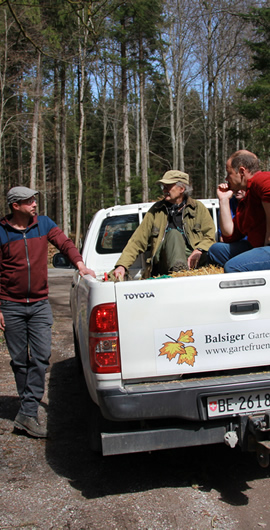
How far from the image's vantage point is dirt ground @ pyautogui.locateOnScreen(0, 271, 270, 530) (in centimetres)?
299

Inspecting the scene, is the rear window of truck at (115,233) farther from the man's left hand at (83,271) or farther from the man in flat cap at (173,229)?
the man's left hand at (83,271)

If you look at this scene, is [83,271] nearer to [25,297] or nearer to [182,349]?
[25,297]

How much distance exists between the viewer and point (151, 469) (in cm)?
369

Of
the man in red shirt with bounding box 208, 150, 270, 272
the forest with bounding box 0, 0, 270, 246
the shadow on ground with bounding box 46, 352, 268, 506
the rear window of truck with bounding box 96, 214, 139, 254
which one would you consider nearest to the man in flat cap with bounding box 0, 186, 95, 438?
the shadow on ground with bounding box 46, 352, 268, 506

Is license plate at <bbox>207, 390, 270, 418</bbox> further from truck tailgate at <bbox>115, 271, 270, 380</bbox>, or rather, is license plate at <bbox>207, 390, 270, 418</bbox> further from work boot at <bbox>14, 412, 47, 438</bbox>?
work boot at <bbox>14, 412, 47, 438</bbox>

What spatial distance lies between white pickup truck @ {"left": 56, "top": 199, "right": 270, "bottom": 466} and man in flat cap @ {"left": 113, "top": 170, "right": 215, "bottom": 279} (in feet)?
4.96

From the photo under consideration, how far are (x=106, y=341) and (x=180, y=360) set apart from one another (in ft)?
1.50

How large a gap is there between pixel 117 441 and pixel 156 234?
2.44 metres

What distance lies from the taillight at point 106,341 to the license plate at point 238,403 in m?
0.61

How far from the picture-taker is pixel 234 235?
4477mm

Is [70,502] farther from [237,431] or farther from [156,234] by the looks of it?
[156,234]

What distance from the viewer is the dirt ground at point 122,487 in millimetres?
2992

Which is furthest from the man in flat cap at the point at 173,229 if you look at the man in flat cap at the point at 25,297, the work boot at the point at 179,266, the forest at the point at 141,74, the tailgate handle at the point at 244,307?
the forest at the point at 141,74

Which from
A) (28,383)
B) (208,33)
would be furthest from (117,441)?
(208,33)
